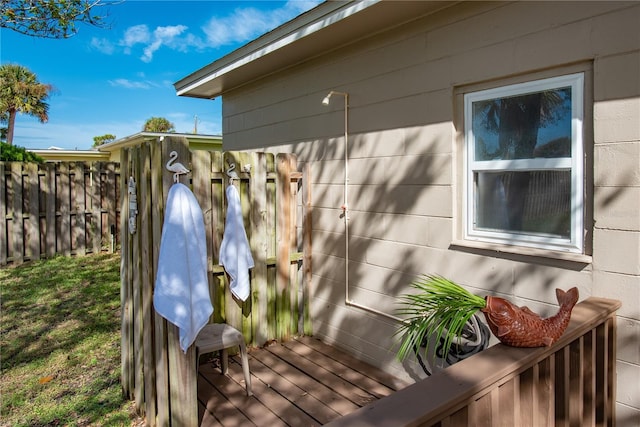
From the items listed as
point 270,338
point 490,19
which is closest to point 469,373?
point 490,19

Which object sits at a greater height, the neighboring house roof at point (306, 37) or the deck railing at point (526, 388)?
the neighboring house roof at point (306, 37)

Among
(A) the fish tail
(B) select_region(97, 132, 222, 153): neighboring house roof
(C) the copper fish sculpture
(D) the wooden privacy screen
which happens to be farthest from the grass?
(B) select_region(97, 132, 222, 153): neighboring house roof

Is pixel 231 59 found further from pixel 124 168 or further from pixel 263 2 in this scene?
pixel 263 2

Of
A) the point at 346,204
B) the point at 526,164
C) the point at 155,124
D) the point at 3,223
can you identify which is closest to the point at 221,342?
the point at 346,204

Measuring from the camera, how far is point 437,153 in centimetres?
306

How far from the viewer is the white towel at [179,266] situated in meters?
2.38

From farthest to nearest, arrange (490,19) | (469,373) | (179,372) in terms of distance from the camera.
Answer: (490,19)
(179,372)
(469,373)

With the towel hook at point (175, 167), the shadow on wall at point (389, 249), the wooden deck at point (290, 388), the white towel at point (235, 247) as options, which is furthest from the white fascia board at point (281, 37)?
the wooden deck at point (290, 388)

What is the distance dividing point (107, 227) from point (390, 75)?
7.12 metres

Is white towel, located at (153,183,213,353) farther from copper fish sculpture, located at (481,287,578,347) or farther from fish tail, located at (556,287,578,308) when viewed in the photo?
fish tail, located at (556,287,578,308)

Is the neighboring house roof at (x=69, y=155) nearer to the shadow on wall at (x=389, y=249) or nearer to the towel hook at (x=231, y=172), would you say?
the towel hook at (x=231, y=172)

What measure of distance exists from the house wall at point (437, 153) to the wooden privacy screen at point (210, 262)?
294 mm

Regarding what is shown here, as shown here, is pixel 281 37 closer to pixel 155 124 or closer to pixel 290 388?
pixel 290 388

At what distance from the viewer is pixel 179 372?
8.02 ft
